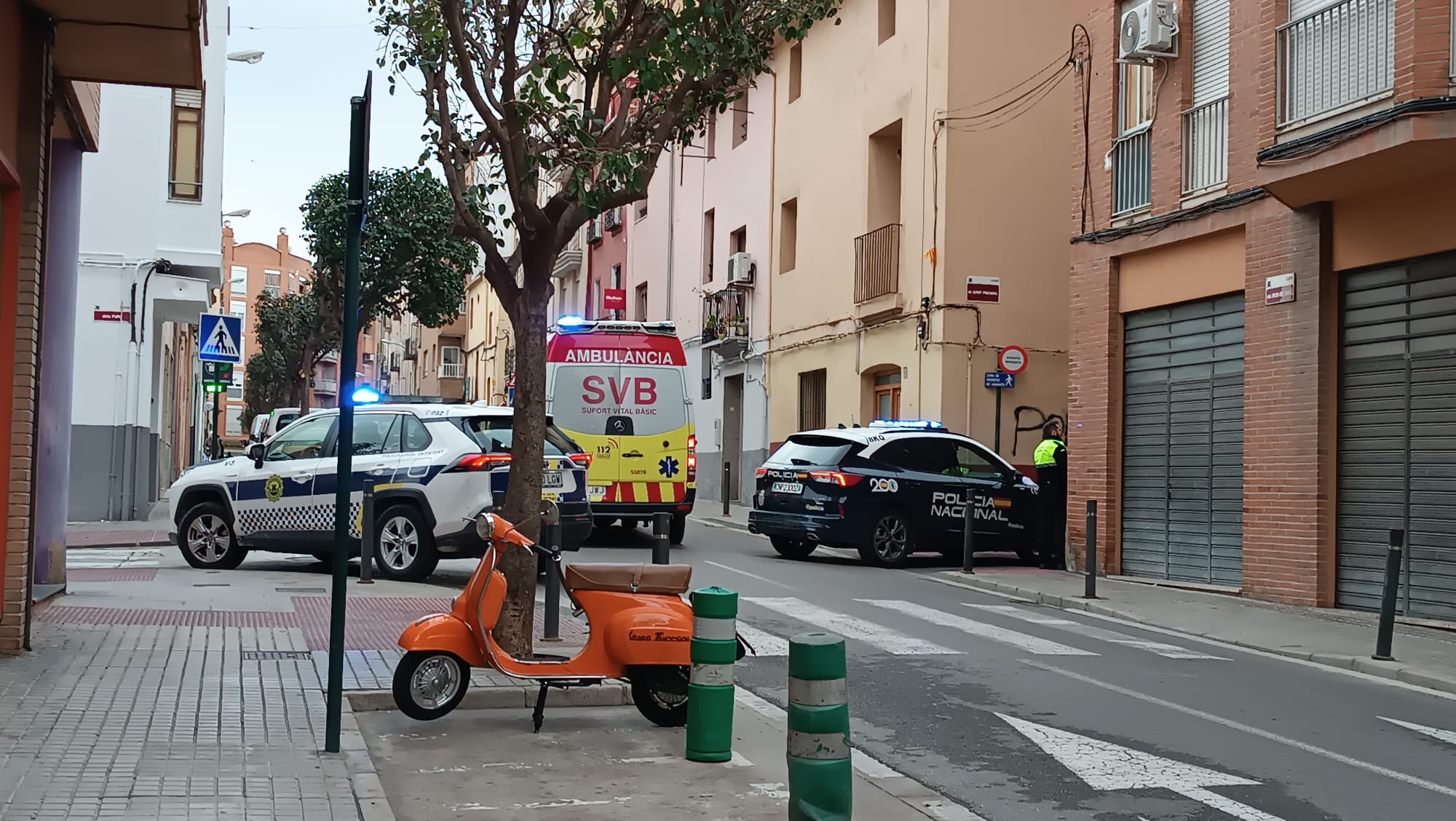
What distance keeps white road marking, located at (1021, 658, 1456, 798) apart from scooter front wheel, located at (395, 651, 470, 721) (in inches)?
168

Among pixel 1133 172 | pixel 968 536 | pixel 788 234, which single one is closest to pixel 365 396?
pixel 968 536

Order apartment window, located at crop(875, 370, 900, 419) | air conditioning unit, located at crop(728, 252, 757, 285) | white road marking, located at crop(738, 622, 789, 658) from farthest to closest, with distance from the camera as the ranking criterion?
air conditioning unit, located at crop(728, 252, 757, 285) → apartment window, located at crop(875, 370, 900, 419) → white road marking, located at crop(738, 622, 789, 658)

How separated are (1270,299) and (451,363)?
60124mm

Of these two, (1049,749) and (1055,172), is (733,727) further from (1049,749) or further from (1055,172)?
(1055,172)

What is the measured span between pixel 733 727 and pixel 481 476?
6.26 m

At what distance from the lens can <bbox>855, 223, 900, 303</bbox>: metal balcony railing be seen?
24406 mm

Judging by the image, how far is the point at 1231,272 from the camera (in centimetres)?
1599

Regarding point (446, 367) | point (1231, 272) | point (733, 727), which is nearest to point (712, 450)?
point (1231, 272)

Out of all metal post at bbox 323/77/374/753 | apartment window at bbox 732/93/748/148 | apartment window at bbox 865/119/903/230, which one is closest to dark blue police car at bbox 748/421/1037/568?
apartment window at bbox 865/119/903/230

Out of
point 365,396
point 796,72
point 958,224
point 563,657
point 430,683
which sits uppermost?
point 796,72

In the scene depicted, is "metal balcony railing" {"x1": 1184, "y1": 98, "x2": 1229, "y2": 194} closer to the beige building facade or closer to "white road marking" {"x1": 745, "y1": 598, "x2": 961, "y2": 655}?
the beige building facade

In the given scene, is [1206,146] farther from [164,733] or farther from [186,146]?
[186,146]

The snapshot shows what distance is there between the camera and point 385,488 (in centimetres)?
1397

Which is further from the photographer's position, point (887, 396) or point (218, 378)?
point (887, 396)
